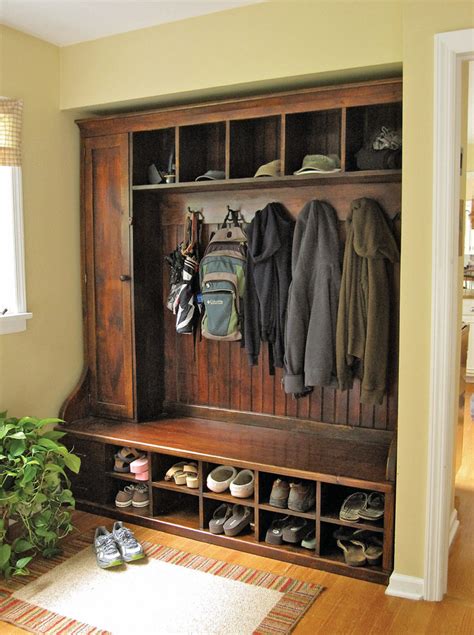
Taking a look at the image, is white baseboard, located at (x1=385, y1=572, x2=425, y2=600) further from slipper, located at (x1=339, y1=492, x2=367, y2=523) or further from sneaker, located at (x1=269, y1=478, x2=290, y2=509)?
sneaker, located at (x1=269, y1=478, x2=290, y2=509)

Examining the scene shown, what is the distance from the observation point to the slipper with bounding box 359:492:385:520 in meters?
2.82

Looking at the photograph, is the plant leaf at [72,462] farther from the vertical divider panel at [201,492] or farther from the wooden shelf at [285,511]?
→ the wooden shelf at [285,511]

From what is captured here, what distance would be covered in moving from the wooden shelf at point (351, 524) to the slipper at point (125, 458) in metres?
1.07

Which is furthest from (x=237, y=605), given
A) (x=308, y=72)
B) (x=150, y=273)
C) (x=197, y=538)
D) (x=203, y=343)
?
(x=308, y=72)

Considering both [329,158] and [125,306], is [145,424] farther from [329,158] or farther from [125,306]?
[329,158]

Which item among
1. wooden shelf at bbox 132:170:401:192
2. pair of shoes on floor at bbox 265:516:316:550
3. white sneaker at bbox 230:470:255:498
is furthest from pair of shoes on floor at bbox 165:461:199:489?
wooden shelf at bbox 132:170:401:192

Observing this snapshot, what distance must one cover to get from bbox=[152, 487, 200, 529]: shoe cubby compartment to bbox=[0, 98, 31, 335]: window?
1144mm

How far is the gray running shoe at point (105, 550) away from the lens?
2920 millimetres

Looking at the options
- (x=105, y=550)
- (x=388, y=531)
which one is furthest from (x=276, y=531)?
(x=105, y=550)

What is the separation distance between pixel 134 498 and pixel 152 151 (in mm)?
1898

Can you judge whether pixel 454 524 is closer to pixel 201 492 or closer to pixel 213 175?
pixel 201 492

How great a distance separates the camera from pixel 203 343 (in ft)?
12.1

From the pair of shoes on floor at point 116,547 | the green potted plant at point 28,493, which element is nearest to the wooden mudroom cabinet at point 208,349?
the pair of shoes on floor at point 116,547

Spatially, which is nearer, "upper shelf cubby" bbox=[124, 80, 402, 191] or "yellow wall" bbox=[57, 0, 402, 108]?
"yellow wall" bbox=[57, 0, 402, 108]
